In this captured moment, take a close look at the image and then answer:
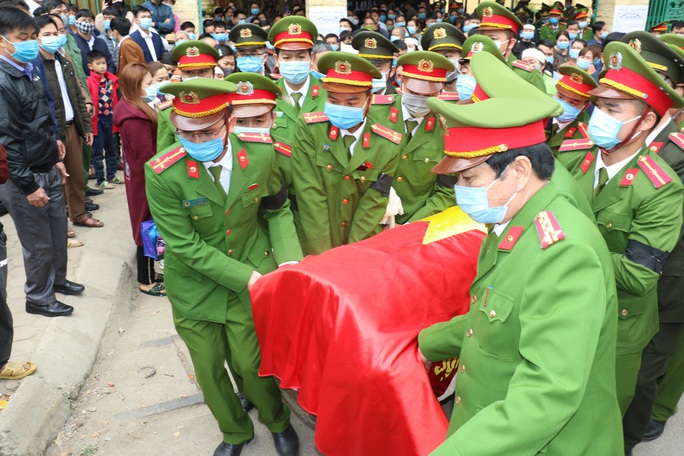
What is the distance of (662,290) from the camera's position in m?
2.75

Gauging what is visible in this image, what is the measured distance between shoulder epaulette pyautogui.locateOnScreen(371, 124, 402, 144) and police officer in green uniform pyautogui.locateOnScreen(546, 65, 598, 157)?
3.98 feet

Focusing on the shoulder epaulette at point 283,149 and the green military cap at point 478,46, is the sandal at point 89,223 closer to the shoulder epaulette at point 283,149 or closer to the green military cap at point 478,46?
the shoulder epaulette at point 283,149

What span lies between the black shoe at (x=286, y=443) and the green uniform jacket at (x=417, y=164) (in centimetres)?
141

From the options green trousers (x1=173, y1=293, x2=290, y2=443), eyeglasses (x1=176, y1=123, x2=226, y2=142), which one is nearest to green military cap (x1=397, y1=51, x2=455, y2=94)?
eyeglasses (x1=176, y1=123, x2=226, y2=142)

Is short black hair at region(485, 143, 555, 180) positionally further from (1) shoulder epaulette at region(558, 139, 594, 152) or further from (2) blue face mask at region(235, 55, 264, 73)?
(2) blue face mask at region(235, 55, 264, 73)

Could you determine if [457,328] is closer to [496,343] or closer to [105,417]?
[496,343]

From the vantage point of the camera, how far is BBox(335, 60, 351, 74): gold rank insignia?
3.20 meters

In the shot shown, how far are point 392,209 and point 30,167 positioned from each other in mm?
2361

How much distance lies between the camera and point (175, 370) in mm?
3770

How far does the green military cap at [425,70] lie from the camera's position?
3543mm

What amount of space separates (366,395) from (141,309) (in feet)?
10.4

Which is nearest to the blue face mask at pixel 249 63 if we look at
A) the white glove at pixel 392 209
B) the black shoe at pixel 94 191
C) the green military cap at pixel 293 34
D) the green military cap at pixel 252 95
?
the green military cap at pixel 293 34

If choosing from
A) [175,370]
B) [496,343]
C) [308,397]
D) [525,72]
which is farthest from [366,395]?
[525,72]

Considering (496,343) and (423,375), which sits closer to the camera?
(496,343)
